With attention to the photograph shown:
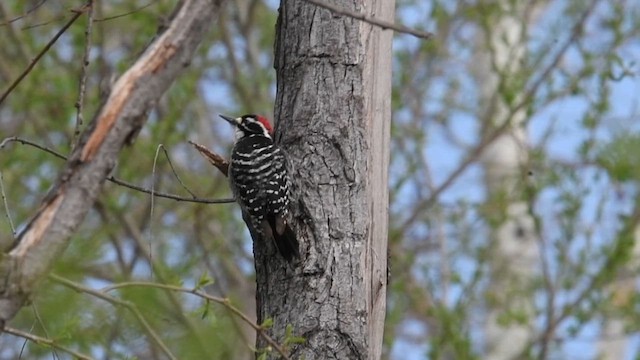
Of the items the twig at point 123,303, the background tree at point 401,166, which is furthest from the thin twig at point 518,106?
the twig at point 123,303

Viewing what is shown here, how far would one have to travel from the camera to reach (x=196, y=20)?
2.25 m

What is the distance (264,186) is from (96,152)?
2.07 meters

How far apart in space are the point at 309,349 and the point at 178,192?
5.12 metres

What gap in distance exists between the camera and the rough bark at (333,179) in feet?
11.6

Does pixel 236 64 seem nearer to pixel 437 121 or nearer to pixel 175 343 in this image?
pixel 437 121

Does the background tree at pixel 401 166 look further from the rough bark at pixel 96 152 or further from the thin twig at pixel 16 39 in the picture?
the rough bark at pixel 96 152

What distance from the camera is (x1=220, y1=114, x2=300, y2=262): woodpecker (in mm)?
3676

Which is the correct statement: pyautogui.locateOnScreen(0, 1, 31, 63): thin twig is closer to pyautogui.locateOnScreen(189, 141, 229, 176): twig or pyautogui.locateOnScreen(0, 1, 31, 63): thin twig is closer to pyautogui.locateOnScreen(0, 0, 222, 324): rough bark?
pyautogui.locateOnScreen(189, 141, 229, 176): twig

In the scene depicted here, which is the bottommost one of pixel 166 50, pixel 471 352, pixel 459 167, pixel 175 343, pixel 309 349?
pixel 175 343

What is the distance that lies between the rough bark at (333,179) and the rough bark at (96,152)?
1.44 meters

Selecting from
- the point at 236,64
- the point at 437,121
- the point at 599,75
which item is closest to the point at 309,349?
the point at 599,75

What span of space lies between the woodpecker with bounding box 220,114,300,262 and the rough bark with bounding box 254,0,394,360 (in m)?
0.05

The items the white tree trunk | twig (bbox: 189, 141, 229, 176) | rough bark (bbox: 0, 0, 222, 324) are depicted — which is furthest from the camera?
the white tree trunk

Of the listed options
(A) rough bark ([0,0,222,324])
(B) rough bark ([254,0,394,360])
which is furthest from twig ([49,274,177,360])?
(B) rough bark ([254,0,394,360])
